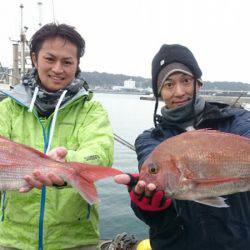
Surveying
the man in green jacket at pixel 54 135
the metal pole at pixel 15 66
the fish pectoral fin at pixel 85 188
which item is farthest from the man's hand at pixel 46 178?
the metal pole at pixel 15 66

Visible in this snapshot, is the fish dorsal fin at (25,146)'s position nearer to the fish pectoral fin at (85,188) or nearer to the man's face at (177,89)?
the fish pectoral fin at (85,188)

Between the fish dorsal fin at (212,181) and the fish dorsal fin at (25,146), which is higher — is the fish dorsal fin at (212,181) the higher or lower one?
the lower one

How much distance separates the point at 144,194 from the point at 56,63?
1436 millimetres

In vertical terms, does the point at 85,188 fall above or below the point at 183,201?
above

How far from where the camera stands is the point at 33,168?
3131 millimetres

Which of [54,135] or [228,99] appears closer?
[54,135]

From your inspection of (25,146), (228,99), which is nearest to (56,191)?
(25,146)

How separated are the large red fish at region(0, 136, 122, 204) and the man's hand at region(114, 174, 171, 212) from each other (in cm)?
21

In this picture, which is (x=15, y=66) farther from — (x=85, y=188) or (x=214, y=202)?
(x=214, y=202)

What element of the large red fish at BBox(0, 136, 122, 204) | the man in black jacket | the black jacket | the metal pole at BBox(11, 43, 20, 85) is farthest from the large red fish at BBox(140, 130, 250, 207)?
the metal pole at BBox(11, 43, 20, 85)

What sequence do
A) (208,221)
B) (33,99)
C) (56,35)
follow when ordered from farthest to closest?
(56,35) < (33,99) < (208,221)

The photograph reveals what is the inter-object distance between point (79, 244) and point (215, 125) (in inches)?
62.4

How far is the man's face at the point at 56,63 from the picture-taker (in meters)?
3.61

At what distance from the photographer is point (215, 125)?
3572mm
